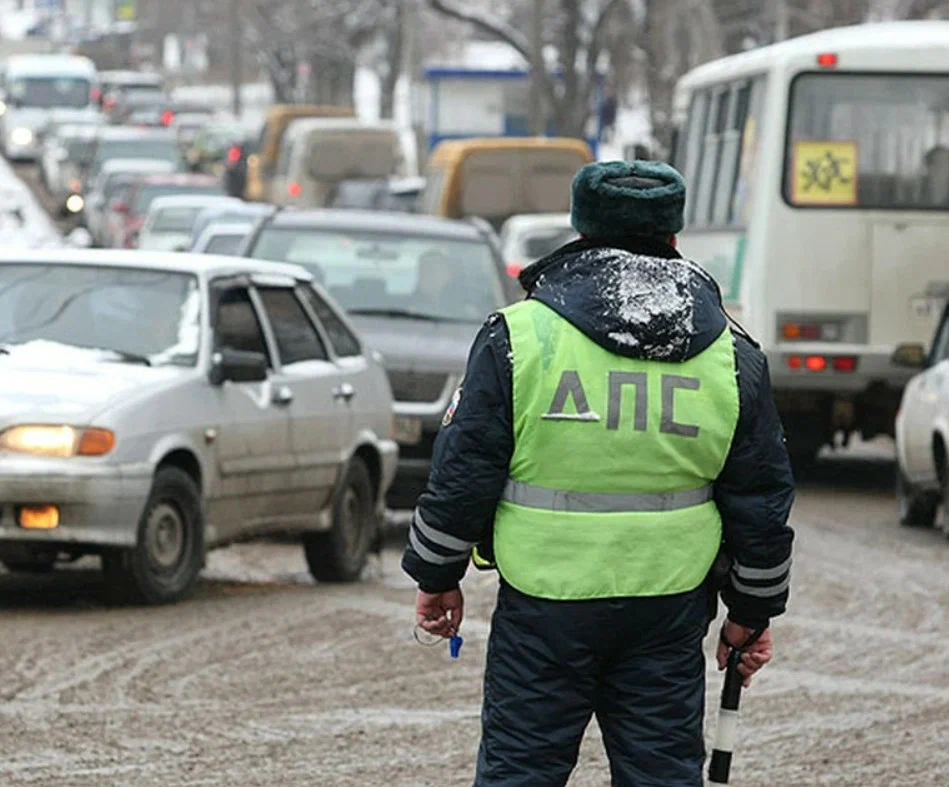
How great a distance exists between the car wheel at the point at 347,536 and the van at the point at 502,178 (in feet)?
61.7

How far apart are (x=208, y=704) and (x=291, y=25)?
75.9 meters

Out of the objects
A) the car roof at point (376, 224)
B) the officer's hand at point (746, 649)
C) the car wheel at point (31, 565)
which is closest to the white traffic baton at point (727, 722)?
the officer's hand at point (746, 649)

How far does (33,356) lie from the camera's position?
39.3ft

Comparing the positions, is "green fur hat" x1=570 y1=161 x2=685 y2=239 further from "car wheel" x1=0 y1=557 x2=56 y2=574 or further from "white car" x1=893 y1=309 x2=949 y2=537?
"white car" x1=893 y1=309 x2=949 y2=537

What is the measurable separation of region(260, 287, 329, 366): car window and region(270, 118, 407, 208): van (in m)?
27.7

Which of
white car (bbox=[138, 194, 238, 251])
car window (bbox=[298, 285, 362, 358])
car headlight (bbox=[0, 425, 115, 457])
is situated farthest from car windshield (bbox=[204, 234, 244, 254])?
white car (bbox=[138, 194, 238, 251])

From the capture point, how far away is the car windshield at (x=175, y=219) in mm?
35438

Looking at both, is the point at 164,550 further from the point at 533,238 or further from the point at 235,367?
the point at 533,238

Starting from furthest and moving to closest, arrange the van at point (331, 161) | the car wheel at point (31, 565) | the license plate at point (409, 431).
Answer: the van at point (331, 161) < the license plate at point (409, 431) < the car wheel at point (31, 565)

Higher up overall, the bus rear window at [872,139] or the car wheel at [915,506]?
the bus rear window at [872,139]

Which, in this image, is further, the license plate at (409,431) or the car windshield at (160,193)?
the car windshield at (160,193)

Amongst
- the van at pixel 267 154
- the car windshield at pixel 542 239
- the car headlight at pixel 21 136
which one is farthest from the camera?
the car headlight at pixel 21 136

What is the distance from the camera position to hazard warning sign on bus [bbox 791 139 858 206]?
64.8ft

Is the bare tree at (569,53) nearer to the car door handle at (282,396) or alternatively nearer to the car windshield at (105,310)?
the car door handle at (282,396)
